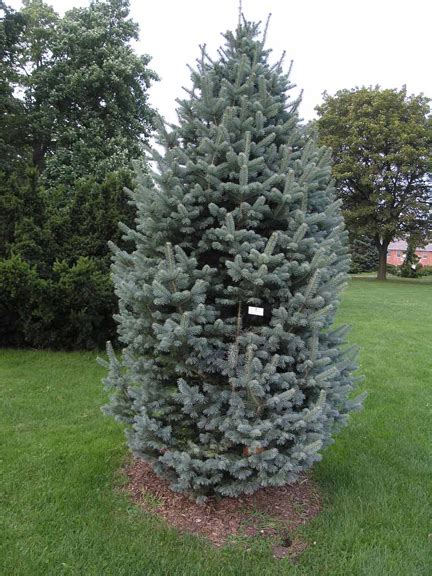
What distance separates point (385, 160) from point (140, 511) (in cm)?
2710

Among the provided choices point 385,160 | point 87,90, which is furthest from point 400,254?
point 87,90

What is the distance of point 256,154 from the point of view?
118 inches

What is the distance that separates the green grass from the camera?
2.48 metres

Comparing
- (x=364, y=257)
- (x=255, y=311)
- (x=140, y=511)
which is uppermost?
(x=364, y=257)

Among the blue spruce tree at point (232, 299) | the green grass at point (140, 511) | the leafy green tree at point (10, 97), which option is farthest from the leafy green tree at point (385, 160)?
the blue spruce tree at point (232, 299)

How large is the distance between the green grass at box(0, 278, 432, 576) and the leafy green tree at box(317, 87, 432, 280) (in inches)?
921

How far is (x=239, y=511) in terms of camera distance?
2.94 meters

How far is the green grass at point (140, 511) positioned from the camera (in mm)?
2477

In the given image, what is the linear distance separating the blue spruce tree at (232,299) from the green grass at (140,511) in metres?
0.42

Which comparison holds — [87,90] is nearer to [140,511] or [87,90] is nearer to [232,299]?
[232,299]

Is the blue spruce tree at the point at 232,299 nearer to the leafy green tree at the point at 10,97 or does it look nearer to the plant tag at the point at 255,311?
the plant tag at the point at 255,311

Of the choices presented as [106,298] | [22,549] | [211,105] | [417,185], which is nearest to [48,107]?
[106,298]

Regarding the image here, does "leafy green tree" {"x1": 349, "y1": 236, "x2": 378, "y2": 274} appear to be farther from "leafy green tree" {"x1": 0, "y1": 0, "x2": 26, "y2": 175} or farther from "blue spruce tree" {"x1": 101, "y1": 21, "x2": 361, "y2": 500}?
"blue spruce tree" {"x1": 101, "y1": 21, "x2": 361, "y2": 500}

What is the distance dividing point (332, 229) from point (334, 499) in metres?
1.89
